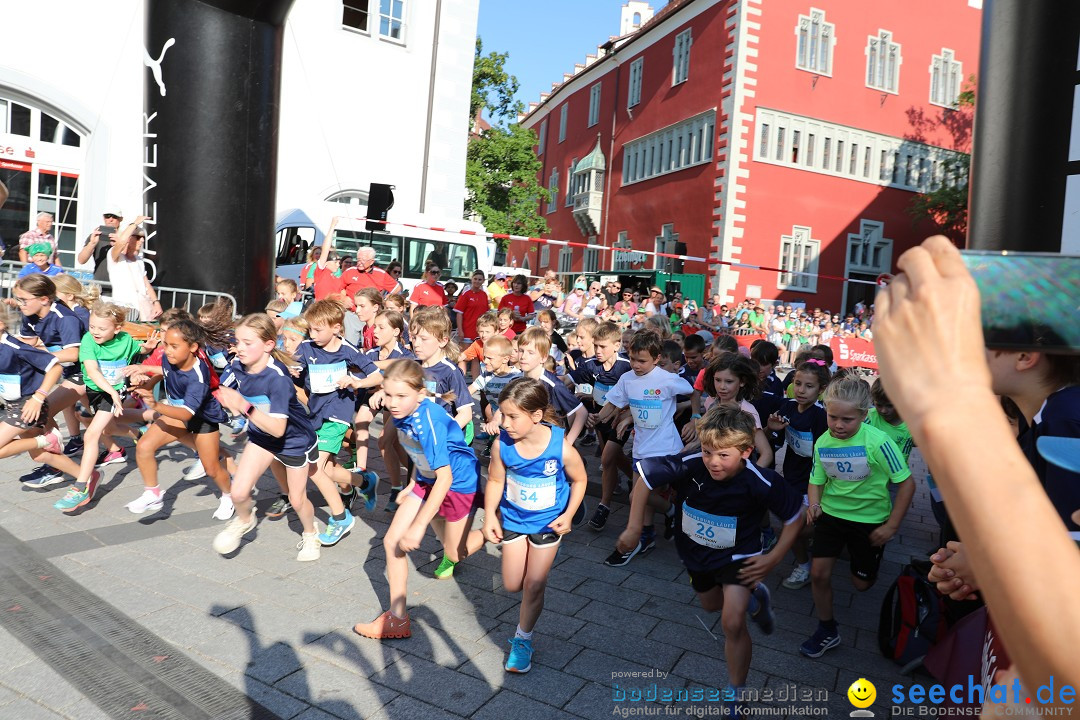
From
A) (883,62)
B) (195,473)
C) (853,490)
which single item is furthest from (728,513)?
(883,62)

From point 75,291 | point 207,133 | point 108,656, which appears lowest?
point 108,656

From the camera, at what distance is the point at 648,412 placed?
590 centimetres

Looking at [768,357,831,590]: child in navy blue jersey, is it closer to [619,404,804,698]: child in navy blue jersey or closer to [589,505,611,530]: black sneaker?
[589,505,611,530]: black sneaker

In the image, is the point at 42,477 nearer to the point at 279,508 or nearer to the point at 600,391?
the point at 279,508

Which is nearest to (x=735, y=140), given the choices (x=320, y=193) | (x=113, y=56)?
(x=320, y=193)

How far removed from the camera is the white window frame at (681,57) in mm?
32562

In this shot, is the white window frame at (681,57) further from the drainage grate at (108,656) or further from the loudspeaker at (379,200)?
the drainage grate at (108,656)

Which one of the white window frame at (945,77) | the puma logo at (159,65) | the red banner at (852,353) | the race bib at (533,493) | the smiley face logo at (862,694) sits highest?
the white window frame at (945,77)

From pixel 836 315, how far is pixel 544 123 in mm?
29101

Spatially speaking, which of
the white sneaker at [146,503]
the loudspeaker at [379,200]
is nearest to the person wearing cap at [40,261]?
the white sneaker at [146,503]

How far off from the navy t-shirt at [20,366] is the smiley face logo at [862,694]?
632cm

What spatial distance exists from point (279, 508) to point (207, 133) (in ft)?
14.0

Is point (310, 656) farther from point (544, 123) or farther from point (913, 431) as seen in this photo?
point (544, 123)

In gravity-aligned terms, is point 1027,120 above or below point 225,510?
above
